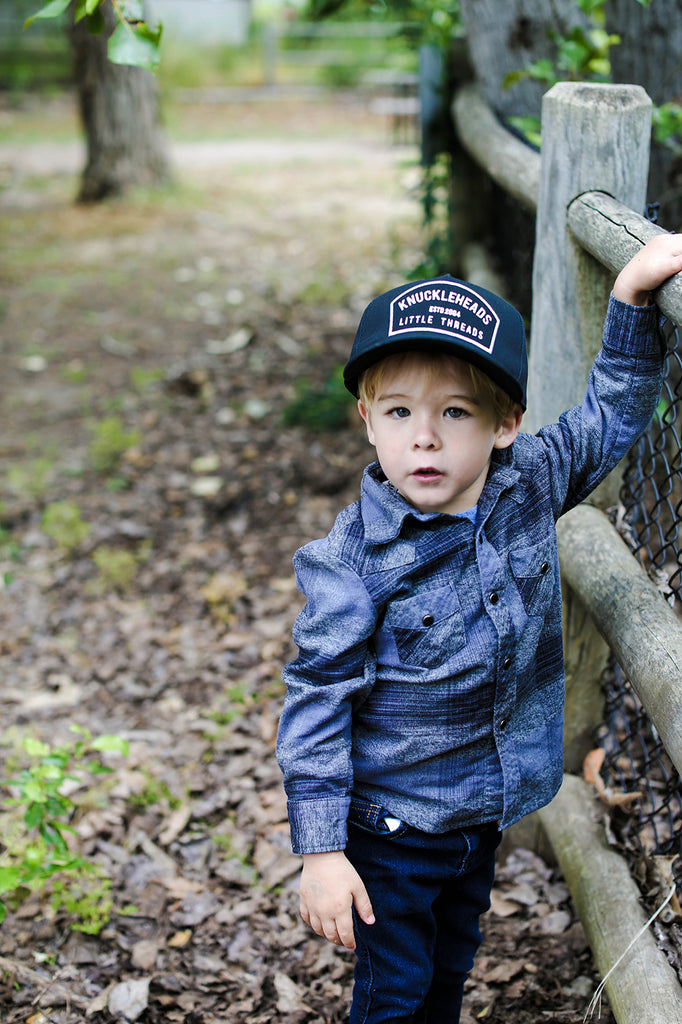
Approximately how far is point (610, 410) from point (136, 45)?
3.74 ft

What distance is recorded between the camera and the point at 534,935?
94.3 inches

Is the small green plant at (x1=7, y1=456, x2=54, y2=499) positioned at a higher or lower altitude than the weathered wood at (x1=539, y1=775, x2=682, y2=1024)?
lower

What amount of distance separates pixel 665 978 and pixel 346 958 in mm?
865

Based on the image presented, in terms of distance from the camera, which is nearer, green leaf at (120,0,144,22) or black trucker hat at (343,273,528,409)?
black trucker hat at (343,273,528,409)

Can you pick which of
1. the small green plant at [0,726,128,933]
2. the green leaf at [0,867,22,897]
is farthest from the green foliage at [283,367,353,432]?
the green leaf at [0,867,22,897]

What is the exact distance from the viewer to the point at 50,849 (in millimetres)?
2723

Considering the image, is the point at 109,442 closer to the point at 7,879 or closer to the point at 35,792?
the point at 35,792

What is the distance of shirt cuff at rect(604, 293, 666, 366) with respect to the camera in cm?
167

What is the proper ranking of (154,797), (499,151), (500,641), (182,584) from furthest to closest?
(182,584) → (499,151) → (154,797) → (500,641)

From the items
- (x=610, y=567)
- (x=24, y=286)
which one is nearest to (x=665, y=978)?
(x=610, y=567)

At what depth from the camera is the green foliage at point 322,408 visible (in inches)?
192

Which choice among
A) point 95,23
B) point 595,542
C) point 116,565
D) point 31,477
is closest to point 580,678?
point 595,542

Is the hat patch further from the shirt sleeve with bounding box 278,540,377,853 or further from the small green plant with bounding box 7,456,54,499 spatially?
the small green plant with bounding box 7,456,54,499

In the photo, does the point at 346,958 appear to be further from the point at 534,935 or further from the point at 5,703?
the point at 5,703
